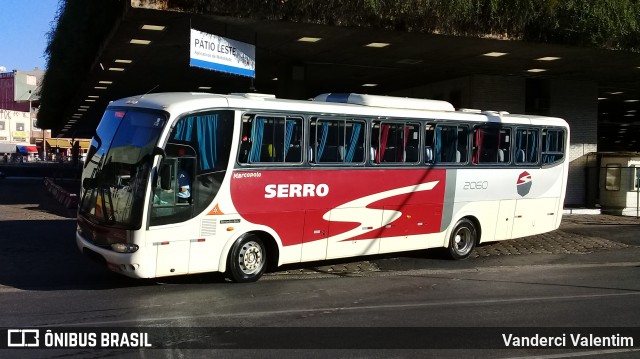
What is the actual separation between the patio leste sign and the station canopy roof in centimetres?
43

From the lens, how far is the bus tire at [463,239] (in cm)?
1478

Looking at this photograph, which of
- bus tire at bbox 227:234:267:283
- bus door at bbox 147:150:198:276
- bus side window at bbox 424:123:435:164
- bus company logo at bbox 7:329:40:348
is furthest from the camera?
bus side window at bbox 424:123:435:164

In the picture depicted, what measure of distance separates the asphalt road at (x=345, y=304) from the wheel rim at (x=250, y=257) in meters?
0.30

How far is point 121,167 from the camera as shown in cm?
1035

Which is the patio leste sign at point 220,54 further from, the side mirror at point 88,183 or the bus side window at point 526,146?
the bus side window at point 526,146

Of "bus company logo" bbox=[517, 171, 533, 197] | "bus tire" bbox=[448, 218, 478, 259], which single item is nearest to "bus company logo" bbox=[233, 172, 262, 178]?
"bus tire" bbox=[448, 218, 478, 259]

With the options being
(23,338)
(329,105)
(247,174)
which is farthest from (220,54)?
(23,338)

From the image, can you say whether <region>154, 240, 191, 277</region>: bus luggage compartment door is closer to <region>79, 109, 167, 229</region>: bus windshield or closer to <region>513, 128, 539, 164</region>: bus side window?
<region>79, 109, 167, 229</region>: bus windshield

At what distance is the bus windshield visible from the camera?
10031mm

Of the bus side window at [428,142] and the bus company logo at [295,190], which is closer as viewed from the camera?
the bus company logo at [295,190]

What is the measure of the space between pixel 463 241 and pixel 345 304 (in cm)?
605

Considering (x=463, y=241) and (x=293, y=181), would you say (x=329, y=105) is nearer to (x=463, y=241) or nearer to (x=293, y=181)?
(x=293, y=181)

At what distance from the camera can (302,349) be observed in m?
7.16

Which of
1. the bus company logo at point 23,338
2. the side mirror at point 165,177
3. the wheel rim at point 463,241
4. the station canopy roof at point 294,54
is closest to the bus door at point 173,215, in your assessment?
the side mirror at point 165,177
